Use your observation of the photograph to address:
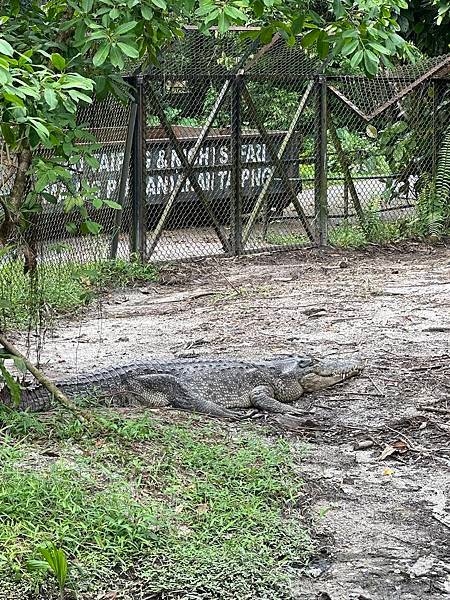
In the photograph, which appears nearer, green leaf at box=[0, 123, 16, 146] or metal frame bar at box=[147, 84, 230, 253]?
green leaf at box=[0, 123, 16, 146]

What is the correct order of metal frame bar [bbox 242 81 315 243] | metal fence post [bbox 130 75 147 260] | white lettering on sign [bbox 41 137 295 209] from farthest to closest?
metal frame bar [bbox 242 81 315 243], metal fence post [bbox 130 75 147 260], white lettering on sign [bbox 41 137 295 209]

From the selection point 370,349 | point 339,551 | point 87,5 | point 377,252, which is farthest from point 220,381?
point 377,252

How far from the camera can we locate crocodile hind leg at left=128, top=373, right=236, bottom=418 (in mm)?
5969

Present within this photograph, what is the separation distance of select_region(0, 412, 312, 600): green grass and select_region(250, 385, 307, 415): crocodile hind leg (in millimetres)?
739

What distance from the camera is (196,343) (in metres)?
7.47

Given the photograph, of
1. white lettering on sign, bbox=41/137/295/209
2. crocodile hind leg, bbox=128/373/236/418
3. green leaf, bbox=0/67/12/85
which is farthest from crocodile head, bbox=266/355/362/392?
white lettering on sign, bbox=41/137/295/209

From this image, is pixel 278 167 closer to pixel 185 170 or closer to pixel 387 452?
pixel 185 170

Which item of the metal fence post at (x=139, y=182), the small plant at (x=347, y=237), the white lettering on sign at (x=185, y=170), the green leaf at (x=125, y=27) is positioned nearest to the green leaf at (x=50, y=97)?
the green leaf at (x=125, y=27)

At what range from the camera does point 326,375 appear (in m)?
6.39

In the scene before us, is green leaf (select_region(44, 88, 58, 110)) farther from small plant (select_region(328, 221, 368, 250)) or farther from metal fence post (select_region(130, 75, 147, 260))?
small plant (select_region(328, 221, 368, 250))

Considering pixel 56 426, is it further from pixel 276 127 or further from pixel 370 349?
pixel 276 127

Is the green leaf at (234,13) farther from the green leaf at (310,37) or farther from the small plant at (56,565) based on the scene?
the small plant at (56,565)

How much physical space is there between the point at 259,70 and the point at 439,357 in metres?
5.34

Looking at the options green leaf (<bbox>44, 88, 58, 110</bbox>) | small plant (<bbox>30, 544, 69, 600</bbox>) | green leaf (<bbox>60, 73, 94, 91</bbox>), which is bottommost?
small plant (<bbox>30, 544, 69, 600</bbox>)
